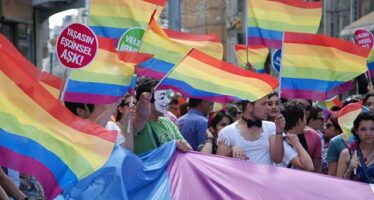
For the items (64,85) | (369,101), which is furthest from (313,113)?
(64,85)

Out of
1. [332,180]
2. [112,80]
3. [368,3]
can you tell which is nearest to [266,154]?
[332,180]

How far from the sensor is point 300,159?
734 cm

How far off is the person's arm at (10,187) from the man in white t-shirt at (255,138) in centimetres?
169

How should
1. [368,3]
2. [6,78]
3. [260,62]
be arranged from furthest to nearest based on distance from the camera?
[368,3], [260,62], [6,78]

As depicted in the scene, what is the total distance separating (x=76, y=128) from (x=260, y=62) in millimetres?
7511

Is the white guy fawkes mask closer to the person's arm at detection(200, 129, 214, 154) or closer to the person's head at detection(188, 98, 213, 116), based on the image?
the person's arm at detection(200, 129, 214, 154)

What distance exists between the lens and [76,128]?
5.56 meters

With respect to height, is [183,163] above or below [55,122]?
below

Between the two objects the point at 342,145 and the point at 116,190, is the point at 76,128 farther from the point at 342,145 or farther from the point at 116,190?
the point at 342,145

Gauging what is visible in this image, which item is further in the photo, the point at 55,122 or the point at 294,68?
the point at 294,68

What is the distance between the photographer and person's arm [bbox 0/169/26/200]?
6278 mm

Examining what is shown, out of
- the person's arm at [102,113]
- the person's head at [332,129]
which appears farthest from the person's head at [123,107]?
the person's head at [332,129]

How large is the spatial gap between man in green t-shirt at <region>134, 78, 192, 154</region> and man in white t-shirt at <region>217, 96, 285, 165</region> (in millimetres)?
361

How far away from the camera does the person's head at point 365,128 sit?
703cm
